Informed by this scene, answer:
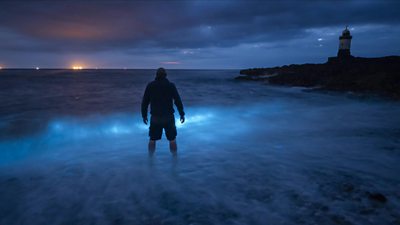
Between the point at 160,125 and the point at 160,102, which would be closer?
the point at 160,102

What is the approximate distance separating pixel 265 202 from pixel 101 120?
11126 mm

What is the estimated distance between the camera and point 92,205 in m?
4.26

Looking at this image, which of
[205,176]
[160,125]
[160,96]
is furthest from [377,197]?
[160,96]

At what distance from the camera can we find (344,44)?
45844 millimetres

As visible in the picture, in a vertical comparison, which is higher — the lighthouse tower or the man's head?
the lighthouse tower

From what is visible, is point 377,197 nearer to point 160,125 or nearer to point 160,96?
point 160,125

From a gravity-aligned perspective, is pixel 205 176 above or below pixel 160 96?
below

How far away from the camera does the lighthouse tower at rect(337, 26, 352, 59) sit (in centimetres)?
4554

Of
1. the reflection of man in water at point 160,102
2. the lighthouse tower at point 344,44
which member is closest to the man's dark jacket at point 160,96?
the reflection of man in water at point 160,102

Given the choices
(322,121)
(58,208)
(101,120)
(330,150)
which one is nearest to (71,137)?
(101,120)

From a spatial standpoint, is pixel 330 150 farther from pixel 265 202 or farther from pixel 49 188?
pixel 49 188

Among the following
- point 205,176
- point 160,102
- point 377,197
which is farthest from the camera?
point 160,102

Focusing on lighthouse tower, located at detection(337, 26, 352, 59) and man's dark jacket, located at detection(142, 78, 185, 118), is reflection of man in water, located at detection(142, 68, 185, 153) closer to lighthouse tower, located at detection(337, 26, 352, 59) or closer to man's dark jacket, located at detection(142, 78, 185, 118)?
man's dark jacket, located at detection(142, 78, 185, 118)

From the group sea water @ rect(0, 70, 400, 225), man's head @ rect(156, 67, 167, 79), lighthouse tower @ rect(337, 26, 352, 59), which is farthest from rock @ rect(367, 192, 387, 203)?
lighthouse tower @ rect(337, 26, 352, 59)
